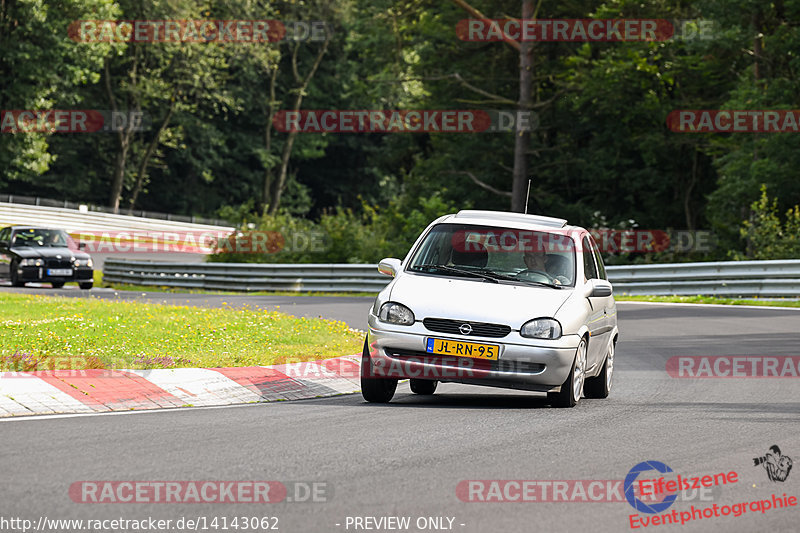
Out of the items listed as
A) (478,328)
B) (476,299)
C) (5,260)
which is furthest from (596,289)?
(5,260)

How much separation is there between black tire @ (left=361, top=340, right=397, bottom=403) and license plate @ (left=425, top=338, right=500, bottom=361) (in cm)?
73

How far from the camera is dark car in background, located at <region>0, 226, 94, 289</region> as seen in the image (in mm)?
30109

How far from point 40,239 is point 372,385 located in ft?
76.4

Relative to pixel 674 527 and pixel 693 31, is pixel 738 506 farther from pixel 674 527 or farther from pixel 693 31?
pixel 693 31

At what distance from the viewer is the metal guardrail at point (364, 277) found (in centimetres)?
2525

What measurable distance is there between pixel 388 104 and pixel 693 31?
38.9 m

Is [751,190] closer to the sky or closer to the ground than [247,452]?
closer to the sky

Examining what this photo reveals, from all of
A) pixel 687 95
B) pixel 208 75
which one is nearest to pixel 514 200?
pixel 687 95


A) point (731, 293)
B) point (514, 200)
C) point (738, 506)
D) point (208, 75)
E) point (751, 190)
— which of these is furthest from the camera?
point (208, 75)

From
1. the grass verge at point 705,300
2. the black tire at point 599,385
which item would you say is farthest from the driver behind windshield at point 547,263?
the grass verge at point 705,300

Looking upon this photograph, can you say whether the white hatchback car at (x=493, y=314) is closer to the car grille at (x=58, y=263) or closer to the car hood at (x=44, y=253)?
the car grille at (x=58, y=263)

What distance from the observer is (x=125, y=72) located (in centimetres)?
7069

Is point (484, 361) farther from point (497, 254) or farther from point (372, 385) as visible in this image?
point (497, 254)

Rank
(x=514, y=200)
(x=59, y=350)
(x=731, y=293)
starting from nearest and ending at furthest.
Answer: (x=59, y=350)
(x=731, y=293)
(x=514, y=200)
